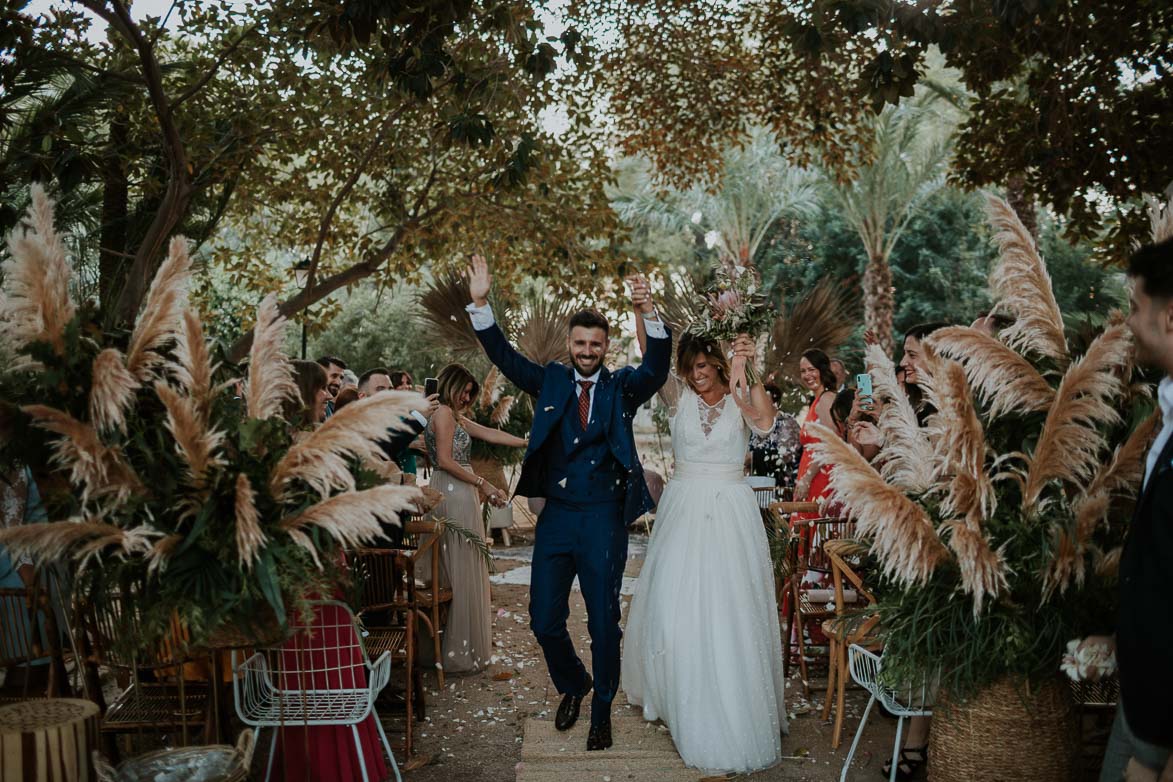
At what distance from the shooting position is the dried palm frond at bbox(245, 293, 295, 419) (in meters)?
3.42

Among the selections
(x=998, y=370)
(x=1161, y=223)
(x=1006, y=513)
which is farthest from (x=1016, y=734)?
(x=1161, y=223)

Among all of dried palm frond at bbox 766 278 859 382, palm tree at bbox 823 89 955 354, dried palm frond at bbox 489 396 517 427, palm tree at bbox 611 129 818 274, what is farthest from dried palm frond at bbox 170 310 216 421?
palm tree at bbox 611 129 818 274

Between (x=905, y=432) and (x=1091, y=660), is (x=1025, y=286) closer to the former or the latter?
(x=905, y=432)

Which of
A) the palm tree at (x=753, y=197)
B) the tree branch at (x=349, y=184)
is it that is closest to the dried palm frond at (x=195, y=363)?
the tree branch at (x=349, y=184)

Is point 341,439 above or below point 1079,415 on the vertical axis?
above

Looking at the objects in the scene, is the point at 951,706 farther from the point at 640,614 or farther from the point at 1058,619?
the point at 640,614

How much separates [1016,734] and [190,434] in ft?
10.4

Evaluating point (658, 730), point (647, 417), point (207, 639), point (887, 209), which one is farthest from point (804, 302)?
point (647, 417)

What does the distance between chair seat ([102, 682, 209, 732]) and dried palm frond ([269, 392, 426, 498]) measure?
4.75 ft

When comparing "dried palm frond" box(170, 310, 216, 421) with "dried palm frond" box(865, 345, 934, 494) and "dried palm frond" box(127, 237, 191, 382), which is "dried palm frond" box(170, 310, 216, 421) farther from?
"dried palm frond" box(865, 345, 934, 494)

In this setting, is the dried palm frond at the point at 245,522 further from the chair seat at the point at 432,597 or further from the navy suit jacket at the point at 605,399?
the chair seat at the point at 432,597

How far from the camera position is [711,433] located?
541cm

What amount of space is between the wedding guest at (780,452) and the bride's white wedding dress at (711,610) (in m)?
3.30

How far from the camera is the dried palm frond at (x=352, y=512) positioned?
3242mm
